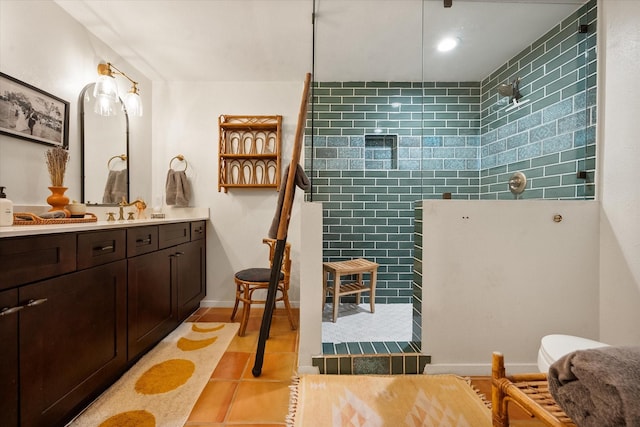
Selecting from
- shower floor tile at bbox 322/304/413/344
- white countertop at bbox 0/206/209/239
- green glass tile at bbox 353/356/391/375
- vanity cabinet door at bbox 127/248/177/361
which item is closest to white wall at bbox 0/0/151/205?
white countertop at bbox 0/206/209/239

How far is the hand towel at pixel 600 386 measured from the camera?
1.75 ft

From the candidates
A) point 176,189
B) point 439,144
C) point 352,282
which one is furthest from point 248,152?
point 439,144

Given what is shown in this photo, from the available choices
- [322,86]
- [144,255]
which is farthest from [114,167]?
[322,86]

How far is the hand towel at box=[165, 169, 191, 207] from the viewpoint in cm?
271

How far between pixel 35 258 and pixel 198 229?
5.16 feet

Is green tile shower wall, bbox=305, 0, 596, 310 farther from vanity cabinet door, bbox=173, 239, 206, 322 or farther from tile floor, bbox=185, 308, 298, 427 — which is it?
vanity cabinet door, bbox=173, 239, 206, 322

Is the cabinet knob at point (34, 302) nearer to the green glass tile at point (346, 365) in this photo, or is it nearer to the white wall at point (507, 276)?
the green glass tile at point (346, 365)

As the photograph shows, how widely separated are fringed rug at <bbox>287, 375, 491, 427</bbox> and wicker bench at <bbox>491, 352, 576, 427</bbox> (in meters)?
0.51

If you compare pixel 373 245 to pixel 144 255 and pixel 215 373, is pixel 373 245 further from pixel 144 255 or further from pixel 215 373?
pixel 144 255

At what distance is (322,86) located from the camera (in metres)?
2.58

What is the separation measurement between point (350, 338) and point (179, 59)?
2.68 meters

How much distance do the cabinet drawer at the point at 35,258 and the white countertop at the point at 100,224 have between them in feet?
0.10

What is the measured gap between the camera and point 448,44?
2057 millimetres

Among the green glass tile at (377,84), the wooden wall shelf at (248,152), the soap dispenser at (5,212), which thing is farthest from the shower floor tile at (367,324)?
the green glass tile at (377,84)
